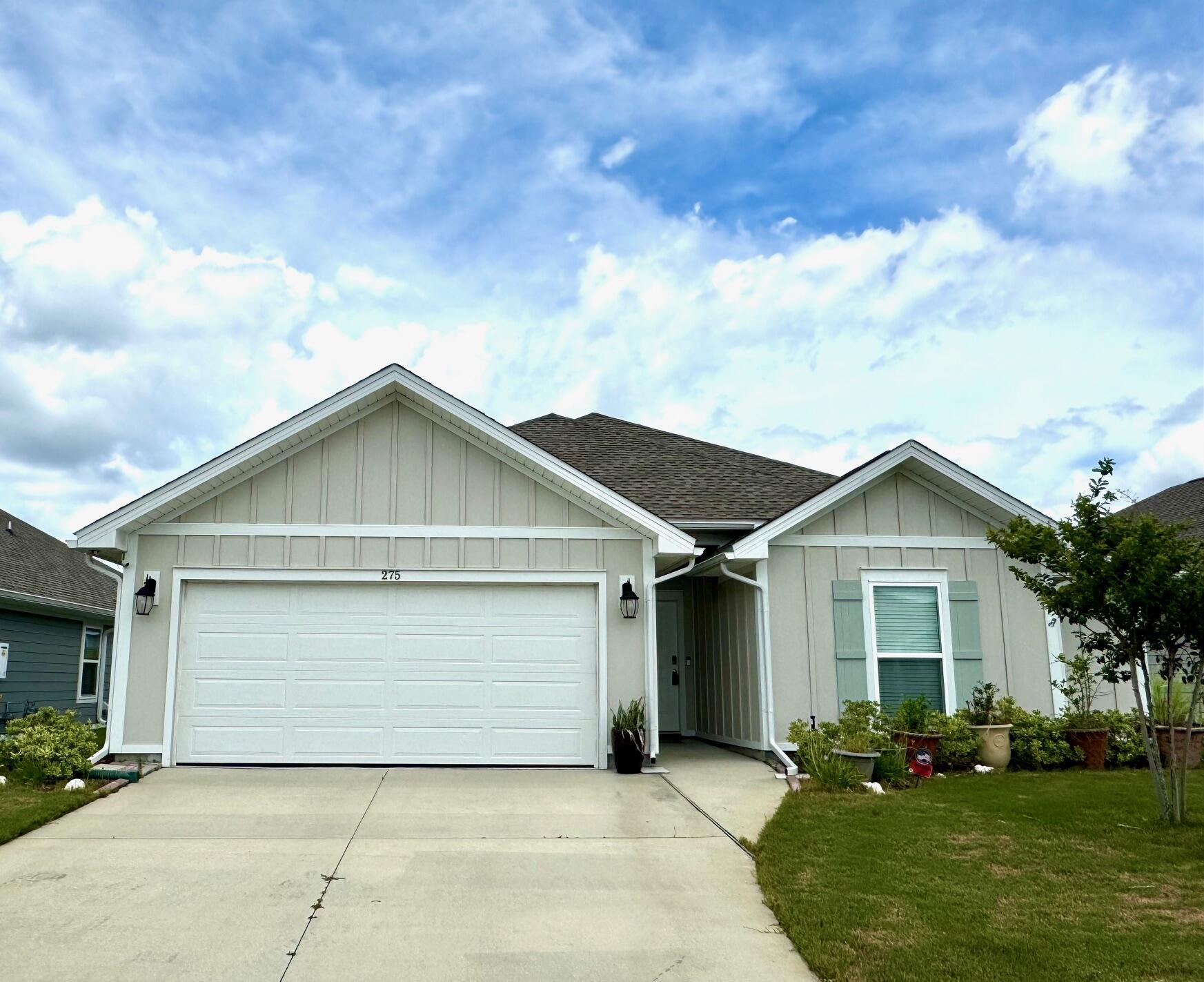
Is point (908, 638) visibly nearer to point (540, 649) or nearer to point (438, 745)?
point (540, 649)

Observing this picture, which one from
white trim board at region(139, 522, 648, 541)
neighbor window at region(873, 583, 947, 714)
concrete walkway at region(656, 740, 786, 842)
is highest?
white trim board at region(139, 522, 648, 541)

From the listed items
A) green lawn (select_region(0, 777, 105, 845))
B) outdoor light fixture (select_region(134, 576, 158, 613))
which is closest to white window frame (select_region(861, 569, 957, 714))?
outdoor light fixture (select_region(134, 576, 158, 613))

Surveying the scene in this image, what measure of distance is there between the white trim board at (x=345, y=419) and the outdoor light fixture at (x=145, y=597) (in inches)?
20.8

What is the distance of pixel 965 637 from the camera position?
11211mm

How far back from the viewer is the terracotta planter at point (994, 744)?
10312 mm

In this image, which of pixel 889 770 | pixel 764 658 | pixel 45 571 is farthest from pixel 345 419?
pixel 45 571

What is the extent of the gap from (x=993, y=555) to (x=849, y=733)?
3359 millimetres

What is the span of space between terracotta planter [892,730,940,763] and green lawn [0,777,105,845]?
815 centimetres

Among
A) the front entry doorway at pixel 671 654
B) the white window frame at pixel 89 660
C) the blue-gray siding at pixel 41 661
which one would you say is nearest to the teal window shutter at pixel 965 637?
the front entry doorway at pixel 671 654

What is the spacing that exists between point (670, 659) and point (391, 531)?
5246 millimetres

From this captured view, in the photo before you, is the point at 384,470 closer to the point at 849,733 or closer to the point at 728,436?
the point at 849,733

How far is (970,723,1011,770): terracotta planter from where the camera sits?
10312 millimetres

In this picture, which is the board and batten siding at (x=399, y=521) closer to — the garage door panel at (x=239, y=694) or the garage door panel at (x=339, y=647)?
the garage door panel at (x=239, y=694)

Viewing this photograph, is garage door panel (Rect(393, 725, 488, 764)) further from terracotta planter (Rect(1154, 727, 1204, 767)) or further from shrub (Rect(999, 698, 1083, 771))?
terracotta planter (Rect(1154, 727, 1204, 767))
